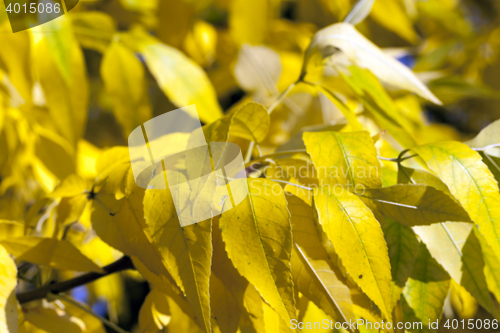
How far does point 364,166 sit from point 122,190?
151 millimetres

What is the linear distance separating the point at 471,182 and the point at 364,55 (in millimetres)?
146

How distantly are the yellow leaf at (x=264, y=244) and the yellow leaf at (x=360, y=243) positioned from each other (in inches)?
0.9

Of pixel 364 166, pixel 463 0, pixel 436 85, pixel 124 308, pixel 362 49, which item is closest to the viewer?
pixel 364 166

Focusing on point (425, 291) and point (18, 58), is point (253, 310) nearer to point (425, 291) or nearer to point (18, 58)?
point (425, 291)

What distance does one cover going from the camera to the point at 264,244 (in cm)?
20

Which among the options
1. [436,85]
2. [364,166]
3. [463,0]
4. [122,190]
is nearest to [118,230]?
[122,190]

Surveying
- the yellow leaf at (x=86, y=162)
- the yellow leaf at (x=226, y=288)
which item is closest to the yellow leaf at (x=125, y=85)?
the yellow leaf at (x=86, y=162)

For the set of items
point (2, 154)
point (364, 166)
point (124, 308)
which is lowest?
point (124, 308)

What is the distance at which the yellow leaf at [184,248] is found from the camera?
0.19 meters

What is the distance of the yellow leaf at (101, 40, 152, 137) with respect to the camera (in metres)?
0.40

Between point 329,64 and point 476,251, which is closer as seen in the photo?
point 476,251

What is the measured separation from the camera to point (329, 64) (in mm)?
344

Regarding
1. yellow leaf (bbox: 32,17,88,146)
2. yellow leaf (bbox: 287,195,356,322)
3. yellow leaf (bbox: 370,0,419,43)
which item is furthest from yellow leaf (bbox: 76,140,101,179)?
yellow leaf (bbox: 370,0,419,43)

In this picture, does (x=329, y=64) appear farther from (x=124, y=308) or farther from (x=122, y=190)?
(x=124, y=308)
